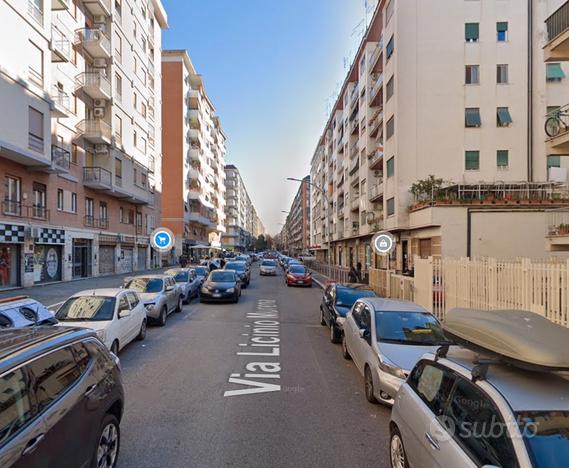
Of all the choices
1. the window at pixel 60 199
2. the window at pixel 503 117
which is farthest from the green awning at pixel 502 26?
the window at pixel 60 199

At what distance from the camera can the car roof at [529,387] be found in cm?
241

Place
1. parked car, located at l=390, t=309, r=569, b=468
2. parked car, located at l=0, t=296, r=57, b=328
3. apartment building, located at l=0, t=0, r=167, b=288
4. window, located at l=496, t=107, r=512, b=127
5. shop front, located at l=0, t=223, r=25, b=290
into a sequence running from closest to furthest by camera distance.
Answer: parked car, located at l=390, t=309, r=569, b=468
parked car, located at l=0, t=296, r=57, b=328
shop front, located at l=0, t=223, r=25, b=290
apartment building, located at l=0, t=0, r=167, b=288
window, located at l=496, t=107, r=512, b=127

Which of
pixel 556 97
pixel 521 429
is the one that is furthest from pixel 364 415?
pixel 556 97

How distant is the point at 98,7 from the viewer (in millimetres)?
26953

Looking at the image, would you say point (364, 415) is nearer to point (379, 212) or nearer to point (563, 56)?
point (563, 56)

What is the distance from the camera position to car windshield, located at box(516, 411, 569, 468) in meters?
2.12

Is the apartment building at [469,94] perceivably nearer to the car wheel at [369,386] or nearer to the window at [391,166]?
the window at [391,166]

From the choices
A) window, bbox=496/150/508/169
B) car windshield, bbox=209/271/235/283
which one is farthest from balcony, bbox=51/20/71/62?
window, bbox=496/150/508/169

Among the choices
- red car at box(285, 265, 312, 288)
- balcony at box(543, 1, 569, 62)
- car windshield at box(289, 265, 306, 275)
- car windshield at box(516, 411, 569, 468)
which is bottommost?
red car at box(285, 265, 312, 288)

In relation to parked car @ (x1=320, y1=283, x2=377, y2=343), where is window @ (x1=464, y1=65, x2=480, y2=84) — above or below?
above

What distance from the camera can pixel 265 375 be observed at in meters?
6.91

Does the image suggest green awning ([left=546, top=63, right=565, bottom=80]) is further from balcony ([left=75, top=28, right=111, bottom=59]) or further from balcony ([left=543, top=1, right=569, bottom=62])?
balcony ([left=75, top=28, right=111, bottom=59])

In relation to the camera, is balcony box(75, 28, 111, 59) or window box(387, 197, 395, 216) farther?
balcony box(75, 28, 111, 59)

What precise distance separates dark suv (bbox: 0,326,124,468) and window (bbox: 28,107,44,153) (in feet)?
61.8
